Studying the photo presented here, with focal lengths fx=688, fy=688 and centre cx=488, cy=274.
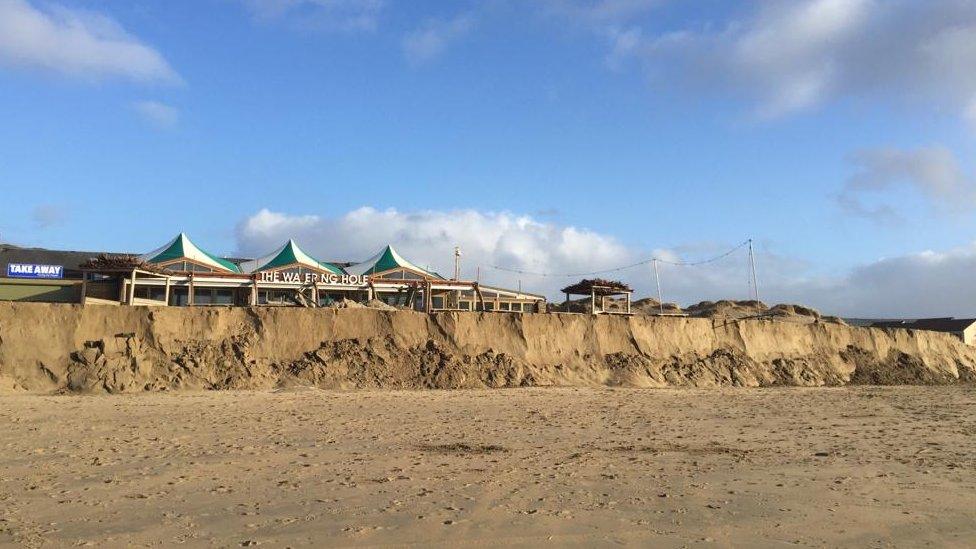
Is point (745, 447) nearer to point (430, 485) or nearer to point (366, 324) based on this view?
point (430, 485)

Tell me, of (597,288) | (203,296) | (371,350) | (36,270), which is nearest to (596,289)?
(597,288)

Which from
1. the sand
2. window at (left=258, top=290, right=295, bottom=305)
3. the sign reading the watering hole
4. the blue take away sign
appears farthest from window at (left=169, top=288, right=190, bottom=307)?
the sand

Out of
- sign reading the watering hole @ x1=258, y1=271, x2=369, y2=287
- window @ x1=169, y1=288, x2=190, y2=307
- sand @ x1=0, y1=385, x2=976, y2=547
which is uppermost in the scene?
sign reading the watering hole @ x1=258, y1=271, x2=369, y2=287

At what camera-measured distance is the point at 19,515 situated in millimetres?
6641

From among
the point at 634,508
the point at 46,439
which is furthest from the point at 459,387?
the point at 634,508

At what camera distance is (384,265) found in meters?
35.7

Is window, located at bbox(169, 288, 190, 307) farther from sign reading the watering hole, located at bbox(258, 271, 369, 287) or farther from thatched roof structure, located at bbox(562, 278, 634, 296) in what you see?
thatched roof structure, located at bbox(562, 278, 634, 296)

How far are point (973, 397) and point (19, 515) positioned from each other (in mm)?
25807

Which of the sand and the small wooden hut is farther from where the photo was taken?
the small wooden hut

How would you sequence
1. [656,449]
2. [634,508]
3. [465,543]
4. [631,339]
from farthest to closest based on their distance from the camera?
[631,339] → [656,449] → [634,508] → [465,543]

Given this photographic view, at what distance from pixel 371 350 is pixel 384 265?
607 inches

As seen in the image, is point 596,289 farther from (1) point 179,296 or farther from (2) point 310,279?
(1) point 179,296

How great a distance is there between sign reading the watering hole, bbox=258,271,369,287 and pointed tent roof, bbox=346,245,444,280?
5.85m

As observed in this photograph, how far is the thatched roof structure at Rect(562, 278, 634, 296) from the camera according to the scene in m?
28.4
